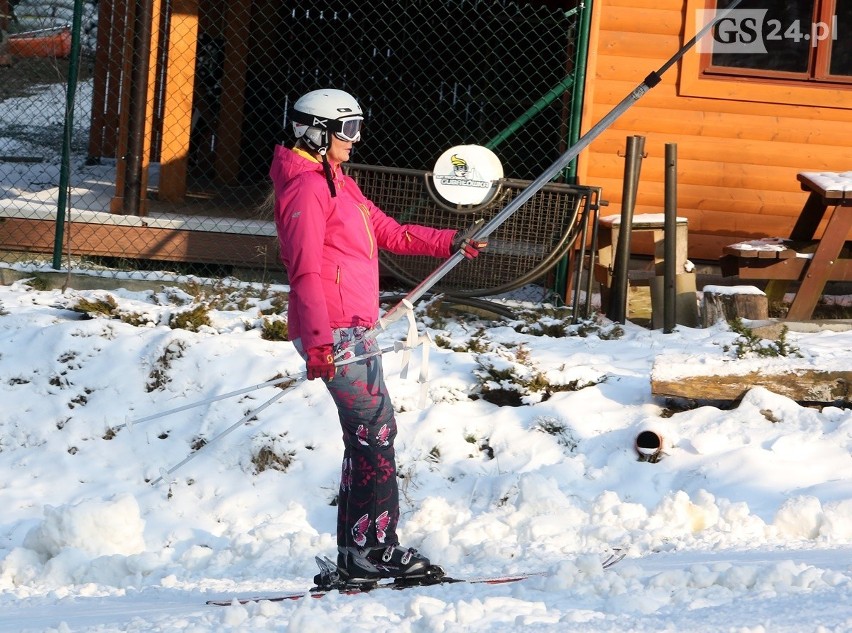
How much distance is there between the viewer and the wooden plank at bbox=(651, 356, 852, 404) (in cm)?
579

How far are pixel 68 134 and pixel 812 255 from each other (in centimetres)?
520

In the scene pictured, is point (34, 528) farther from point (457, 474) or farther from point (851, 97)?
point (851, 97)

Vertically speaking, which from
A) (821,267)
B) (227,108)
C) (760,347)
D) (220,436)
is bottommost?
(220,436)

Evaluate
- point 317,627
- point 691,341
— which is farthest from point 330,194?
point 691,341

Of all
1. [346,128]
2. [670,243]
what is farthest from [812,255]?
[346,128]

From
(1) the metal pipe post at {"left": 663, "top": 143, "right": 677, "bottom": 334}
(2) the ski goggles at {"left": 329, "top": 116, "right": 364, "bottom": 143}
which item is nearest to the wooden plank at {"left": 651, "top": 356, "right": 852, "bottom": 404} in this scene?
(1) the metal pipe post at {"left": 663, "top": 143, "right": 677, "bottom": 334}

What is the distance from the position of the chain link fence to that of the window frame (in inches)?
37.0

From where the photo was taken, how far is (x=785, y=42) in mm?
8727

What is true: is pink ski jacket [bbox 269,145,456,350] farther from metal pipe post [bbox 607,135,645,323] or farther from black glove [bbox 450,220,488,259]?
metal pipe post [bbox 607,135,645,323]

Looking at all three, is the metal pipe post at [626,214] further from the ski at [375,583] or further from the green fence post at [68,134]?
the green fence post at [68,134]

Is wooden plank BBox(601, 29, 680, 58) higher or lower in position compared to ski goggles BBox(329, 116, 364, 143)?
higher

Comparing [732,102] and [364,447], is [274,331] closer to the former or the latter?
[364,447]

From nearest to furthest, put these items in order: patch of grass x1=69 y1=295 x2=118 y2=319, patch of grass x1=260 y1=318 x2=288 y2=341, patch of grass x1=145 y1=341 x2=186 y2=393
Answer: patch of grass x1=145 y1=341 x2=186 y2=393 → patch of grass x1=260 y1=318 x2=288 y2=341 → patch of grass x1=69 y1=295 x2=118 y2=319

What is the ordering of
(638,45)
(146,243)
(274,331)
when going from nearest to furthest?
(274,331) → (146,243) → (638,45)
